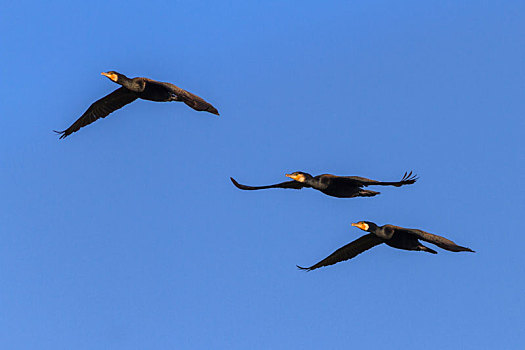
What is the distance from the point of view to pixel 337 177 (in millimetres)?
26062

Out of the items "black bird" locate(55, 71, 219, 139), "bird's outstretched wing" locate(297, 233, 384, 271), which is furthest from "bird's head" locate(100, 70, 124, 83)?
"bird's outstretched wing" locate(297, 233, 384, 271)

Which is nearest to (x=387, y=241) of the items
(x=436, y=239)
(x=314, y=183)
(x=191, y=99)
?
(x=436, y=239)

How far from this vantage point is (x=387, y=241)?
88.9 feet

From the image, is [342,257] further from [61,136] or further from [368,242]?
[61,136]

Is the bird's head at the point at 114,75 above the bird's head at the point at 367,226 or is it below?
above

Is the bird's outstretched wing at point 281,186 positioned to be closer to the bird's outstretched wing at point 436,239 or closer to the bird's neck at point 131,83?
the bird's outstretched wing at point 436,239

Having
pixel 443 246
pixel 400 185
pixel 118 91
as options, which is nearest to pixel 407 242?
pixel 443 246

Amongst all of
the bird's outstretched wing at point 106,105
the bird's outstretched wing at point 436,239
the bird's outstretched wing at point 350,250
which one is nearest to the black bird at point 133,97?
the bird's outstretched wing at point 106,105

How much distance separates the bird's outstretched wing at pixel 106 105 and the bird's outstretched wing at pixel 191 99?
378 cm

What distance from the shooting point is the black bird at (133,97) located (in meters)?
25.3

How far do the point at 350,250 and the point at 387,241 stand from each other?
8.31 ft

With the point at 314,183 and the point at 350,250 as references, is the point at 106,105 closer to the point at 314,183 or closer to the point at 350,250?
the point at 314,183

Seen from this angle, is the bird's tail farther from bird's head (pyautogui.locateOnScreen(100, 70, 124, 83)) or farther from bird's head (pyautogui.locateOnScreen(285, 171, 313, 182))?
bird's head (pyautogui.locateOnScreen(100, 70, 124, 83))

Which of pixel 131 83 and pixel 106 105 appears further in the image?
pixel 106 105
